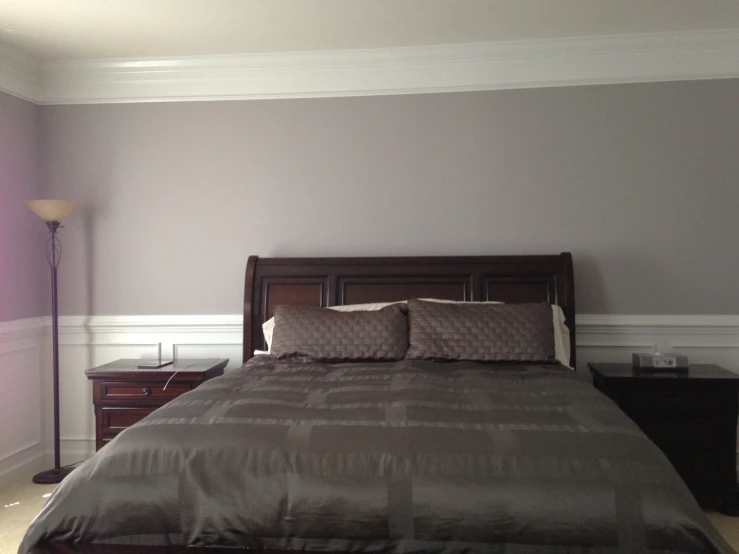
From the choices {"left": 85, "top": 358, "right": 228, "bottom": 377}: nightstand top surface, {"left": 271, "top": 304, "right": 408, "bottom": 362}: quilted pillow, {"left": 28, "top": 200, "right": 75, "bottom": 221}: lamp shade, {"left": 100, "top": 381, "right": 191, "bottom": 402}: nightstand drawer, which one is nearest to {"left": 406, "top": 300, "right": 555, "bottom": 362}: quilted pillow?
{"left": 271, "top": 304, "right": 408, "bottom": 362}: quilted pillow

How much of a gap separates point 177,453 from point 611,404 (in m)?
1.52

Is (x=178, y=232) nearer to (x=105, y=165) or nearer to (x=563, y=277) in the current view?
(x=105, y=165)

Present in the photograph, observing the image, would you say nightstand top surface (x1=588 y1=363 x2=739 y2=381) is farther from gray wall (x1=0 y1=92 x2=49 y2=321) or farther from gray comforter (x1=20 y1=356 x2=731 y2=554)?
gray wall (x1=0 y1=92 x2=49 y2=321)

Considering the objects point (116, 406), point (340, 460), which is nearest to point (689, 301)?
point (340, 460)

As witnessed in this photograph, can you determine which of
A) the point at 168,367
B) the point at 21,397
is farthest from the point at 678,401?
the point at 21,397

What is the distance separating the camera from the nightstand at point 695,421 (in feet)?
9.75

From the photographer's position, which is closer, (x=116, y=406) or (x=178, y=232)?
(x=116, y=406)

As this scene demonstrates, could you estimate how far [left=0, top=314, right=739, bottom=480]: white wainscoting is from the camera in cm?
343

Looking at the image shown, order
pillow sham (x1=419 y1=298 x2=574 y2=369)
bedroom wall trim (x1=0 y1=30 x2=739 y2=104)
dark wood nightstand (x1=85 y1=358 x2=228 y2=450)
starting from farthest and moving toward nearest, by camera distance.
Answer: bedroom wall trim (x1=0 y1=30 x2=739 y2=104)
dark wood nightstand (x1=85 y1=358 x2=228 y2=450)
pillow sham (x1=419 y1=298 x2=574 y2=369)

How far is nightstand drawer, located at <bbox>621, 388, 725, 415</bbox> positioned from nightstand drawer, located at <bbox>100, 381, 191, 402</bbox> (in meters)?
2.37

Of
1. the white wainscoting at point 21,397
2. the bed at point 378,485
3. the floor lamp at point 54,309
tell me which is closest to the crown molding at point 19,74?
the floor lamp at point 54,309

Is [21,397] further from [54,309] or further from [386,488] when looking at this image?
[386,488]

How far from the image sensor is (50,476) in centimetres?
347

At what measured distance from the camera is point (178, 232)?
373 cm
